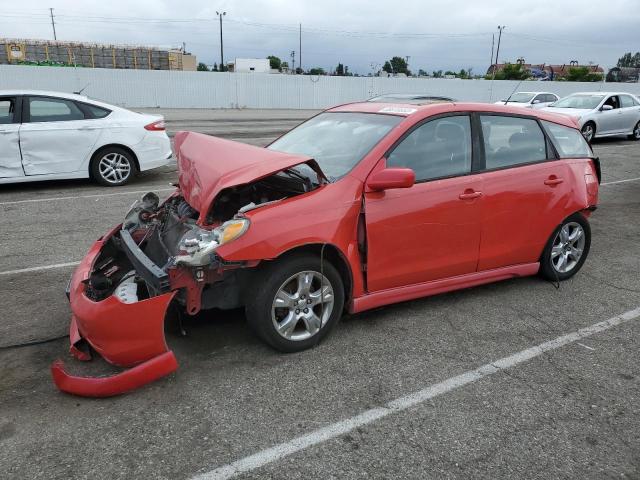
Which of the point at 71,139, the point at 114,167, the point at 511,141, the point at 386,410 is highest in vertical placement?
the point at 511,141

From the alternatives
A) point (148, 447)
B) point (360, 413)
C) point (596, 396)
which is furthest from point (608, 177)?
point (148, 447)

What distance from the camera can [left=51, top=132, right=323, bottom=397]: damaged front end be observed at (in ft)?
10.0

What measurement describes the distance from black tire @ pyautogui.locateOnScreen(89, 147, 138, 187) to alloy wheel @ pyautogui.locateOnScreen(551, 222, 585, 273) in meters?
6.98

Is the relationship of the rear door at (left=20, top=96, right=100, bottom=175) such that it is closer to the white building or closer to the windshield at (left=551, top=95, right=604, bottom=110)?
the windshield at (left=551, top=95, right=604, bottom=110)

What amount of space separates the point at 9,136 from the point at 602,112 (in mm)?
15698

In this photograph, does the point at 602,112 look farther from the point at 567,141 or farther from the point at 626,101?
the point at 567,141

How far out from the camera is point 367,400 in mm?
3133

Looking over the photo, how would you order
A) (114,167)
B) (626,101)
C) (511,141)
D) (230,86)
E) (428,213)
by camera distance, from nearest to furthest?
(428,213), (511,141), (114,167), (626,101), (230,86)

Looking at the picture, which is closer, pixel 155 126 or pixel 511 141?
pixel 511 141

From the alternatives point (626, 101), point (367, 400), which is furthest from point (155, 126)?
point (626, 101)

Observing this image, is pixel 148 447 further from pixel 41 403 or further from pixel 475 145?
pixel 475 145

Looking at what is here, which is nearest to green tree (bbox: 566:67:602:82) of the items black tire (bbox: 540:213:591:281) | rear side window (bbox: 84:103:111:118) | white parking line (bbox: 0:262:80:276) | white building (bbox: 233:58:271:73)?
white building (bbox: 233:58:271:73)

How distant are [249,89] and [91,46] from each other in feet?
107

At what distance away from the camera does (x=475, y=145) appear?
14.0ft
